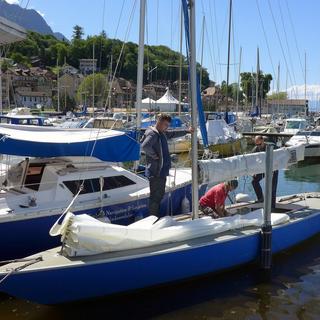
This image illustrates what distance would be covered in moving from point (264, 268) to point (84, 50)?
16171 cm

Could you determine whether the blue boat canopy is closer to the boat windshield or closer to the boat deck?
the boat deck

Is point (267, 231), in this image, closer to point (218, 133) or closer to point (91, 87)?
point (218, 133)

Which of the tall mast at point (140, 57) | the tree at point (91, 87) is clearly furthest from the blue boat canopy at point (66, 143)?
the tree at point (91, 87)

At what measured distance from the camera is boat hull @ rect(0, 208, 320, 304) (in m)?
6.67

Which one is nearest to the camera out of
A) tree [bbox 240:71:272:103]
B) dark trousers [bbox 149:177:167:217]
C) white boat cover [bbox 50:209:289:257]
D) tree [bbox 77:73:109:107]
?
white boat cover [bbox 50:209:289:257]

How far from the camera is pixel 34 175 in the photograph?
9555mm

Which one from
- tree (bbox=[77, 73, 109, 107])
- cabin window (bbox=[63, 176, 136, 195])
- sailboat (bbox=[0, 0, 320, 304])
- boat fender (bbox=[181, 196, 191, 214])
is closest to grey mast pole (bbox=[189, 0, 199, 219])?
Result: sailboat (bbox=[0, 0, 320, 304])

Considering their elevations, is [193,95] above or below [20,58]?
below

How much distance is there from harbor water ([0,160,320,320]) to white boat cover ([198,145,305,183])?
173 centimetres

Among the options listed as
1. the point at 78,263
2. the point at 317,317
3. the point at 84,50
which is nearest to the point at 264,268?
the point at 317,317

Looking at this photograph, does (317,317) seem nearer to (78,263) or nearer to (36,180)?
(78,263)

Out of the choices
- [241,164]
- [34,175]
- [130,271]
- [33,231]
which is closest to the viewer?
[130,271]

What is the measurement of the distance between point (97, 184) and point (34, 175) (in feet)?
4.10

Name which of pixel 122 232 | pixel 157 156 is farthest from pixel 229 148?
pixel 122 232
